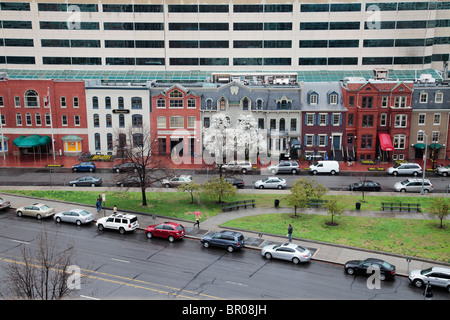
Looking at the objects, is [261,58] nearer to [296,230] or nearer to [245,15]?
[245,15]

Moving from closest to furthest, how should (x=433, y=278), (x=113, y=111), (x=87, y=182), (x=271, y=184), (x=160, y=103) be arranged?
(x=433, y=278), (x=271, y=184), (x=87, y=182), (x=160, y=103), (x=113, y=111)

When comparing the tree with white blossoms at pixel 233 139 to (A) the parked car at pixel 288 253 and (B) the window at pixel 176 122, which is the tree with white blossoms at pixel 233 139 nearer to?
(B) the window at pixel 176 122

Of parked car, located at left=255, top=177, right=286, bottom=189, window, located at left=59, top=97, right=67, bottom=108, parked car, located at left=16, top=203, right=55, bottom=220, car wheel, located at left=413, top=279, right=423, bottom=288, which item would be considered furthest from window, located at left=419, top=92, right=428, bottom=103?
window, located at left=59, top=97, right=67, bottom=108

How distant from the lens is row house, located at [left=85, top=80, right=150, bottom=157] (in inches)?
2731

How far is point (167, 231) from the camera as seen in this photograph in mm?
38500

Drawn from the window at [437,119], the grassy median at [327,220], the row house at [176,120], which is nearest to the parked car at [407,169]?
the grassy median at [327,220]

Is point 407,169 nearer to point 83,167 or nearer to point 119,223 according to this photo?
point 119,223

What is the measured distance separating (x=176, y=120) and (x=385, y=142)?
1238 inches

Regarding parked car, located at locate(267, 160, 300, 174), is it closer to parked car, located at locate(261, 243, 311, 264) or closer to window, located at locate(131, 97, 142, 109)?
window, located at locate(131, 97, 142, 109)

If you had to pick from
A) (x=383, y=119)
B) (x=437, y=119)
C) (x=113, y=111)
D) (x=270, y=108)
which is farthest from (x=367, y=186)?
(x=113, y=111)

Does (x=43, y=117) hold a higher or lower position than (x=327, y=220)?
higher

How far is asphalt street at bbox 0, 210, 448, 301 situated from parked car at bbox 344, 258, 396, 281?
0.47 metres

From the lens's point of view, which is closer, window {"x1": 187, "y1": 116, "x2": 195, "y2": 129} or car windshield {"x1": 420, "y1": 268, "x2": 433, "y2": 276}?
car windshield {"x1": 420, "y1": 268, "x2": 433, "y2": 276}

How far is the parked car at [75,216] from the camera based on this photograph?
4212cm
